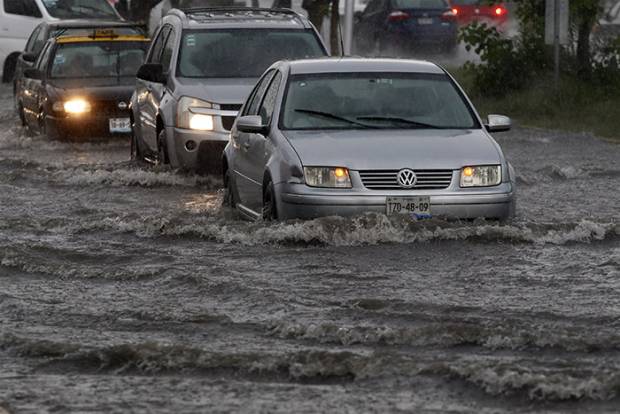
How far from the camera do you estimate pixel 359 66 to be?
14117 mm

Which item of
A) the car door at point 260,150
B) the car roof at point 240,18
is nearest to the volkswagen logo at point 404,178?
the car door at point 260,150

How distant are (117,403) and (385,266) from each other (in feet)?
13.6

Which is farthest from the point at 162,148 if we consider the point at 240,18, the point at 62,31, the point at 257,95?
the point at 62,31

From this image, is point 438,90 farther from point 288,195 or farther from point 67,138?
point 67,138

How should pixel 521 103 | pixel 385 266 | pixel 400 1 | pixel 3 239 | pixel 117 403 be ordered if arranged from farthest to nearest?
pixel 400 1
pixel 521 103
pixel 3 239
pixel 385 266
pixel 117 403

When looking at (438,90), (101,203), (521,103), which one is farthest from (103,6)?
(438,90)

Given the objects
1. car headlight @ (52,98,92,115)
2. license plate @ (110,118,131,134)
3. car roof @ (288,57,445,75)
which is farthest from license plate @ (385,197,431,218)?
car headlight @ (52,98,92,115)

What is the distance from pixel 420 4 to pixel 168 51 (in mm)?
21710

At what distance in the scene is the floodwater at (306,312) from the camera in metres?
7.79

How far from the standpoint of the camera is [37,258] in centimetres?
1232

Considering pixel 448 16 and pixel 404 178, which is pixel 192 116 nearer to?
pixel 404 178

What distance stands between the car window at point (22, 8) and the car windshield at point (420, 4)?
26.0 ft

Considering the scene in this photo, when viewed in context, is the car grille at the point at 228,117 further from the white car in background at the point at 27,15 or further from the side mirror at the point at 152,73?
the white car in background at the point at 27,15

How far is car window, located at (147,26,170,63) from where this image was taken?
20172 millimetres
